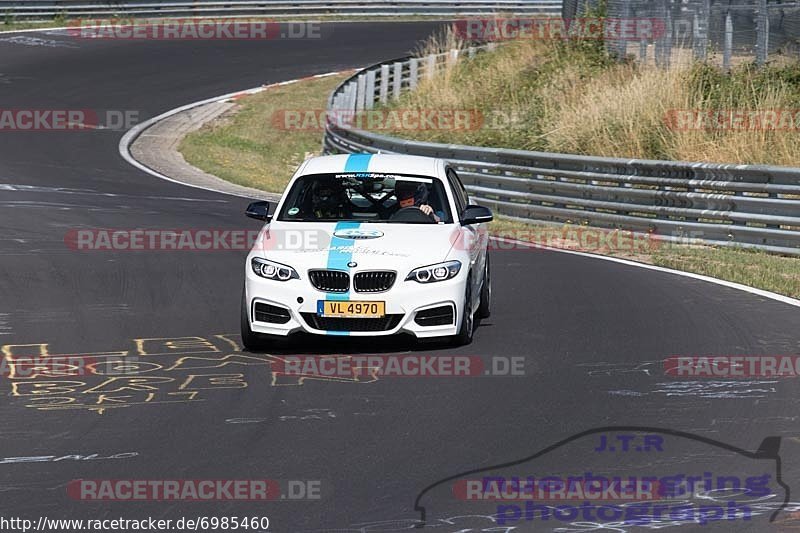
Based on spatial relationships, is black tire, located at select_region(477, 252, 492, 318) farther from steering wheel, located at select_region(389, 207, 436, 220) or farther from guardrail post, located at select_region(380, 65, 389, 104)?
guardrail post, located at select_region(380, 65, 389, 104)

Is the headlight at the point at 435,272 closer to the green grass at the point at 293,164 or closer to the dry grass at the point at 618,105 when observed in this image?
the green grass at the point at 293,164

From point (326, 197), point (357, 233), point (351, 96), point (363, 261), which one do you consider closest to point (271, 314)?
point (363, 261)

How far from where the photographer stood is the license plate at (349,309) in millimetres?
10703

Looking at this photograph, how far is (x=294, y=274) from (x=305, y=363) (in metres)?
0.74

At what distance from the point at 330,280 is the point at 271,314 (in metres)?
0.52

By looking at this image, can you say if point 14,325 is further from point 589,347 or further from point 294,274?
point 589,347

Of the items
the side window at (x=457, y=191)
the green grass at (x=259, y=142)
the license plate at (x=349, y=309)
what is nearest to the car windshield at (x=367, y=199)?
the side window at (x=457, y=191)

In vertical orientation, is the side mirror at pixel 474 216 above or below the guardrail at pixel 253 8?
below

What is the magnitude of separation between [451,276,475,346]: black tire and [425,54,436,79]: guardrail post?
22.6m

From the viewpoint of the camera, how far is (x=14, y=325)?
1217 cm

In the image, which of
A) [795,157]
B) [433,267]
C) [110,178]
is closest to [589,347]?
[433,267]

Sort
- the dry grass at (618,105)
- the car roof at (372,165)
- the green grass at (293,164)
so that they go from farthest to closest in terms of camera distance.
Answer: the dry grass at (618,105) < the green grass at (293,164) < the car roof at (372,165)

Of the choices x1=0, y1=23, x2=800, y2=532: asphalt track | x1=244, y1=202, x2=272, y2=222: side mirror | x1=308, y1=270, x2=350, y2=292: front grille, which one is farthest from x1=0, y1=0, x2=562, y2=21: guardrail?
x1=308, y1=270, x2=350, y2=292: front grille

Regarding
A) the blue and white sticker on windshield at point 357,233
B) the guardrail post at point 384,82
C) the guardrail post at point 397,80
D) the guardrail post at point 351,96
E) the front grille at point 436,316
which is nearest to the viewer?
the front grille at point 436,316
